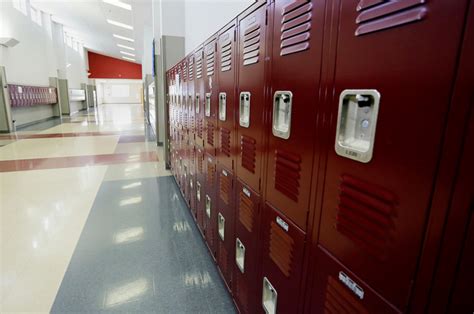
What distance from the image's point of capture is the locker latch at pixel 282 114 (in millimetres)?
908

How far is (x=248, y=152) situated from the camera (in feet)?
4.12

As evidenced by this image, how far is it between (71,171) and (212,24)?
10.8 feet

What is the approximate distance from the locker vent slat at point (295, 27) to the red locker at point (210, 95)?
0.82 metres

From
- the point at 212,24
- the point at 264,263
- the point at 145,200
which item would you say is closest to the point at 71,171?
the point at 145,200

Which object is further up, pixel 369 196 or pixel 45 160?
pixel 369 196

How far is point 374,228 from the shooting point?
0.60 metres

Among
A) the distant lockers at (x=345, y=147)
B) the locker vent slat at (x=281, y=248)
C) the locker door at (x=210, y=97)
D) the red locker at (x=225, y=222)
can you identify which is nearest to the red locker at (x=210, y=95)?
the locker door at (x=210, y=97)

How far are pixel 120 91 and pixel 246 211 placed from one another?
29.5 m

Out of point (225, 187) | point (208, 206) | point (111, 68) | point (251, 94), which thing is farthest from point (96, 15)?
point (111, 68)

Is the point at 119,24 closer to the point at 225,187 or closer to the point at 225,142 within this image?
the point at 225,142

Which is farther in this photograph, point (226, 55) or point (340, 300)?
point (226, 55)

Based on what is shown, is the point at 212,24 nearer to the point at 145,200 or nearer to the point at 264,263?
the point at 145,200

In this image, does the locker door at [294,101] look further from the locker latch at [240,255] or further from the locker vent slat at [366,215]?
the locker latch at [240,255]

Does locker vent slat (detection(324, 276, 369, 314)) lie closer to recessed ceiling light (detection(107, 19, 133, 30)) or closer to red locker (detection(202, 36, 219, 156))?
red locker (detection(202, 36, 219, 156))
